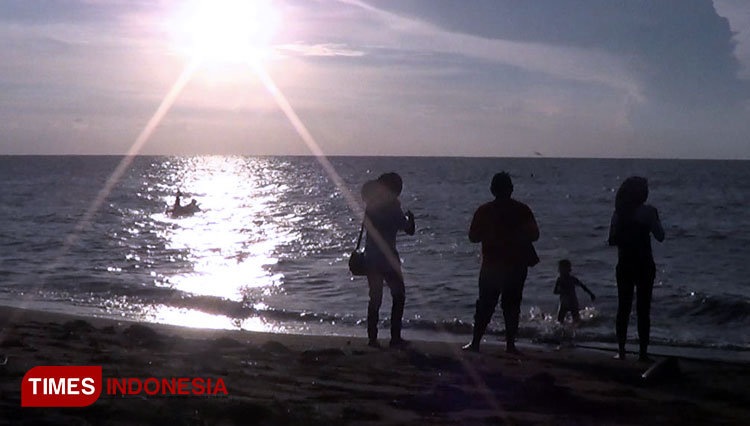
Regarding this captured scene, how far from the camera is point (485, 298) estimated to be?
8469 millimetres

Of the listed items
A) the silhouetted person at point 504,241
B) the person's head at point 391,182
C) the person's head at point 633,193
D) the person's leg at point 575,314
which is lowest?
the person's leg at point 575,314

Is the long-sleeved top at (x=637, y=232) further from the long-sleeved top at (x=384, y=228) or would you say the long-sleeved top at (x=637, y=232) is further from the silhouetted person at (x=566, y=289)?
the silhouetted person at (x=566, y=289)

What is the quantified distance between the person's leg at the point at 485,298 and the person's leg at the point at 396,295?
725mm

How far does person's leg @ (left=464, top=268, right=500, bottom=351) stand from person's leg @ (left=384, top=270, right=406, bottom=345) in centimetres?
72

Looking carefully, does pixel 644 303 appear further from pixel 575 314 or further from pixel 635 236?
pixel 575 314

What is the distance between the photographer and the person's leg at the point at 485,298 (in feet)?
27.3

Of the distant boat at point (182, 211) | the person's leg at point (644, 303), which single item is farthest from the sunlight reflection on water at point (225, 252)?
the person's leg at point (644, 303)

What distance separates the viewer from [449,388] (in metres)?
6.62

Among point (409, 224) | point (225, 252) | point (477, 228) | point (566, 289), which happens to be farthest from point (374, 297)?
point (225, 252)

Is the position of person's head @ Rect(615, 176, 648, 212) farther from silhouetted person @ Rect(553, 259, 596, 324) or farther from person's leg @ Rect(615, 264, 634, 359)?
silhouetted person @ Rect(553, 259, 596, 324)

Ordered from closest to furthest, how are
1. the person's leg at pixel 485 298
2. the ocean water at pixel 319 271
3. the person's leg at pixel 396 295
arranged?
the person's leg at pixel 485 298 → the person's leg at pixel 396 295 → the ocean water at pixel 319 271

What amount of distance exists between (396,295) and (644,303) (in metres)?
2.27

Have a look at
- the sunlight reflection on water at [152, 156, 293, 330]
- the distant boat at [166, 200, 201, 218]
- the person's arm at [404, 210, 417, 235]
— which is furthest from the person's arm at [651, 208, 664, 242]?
the distant boat at [166, 200, 201, 218]

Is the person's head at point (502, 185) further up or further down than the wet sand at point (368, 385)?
further up
